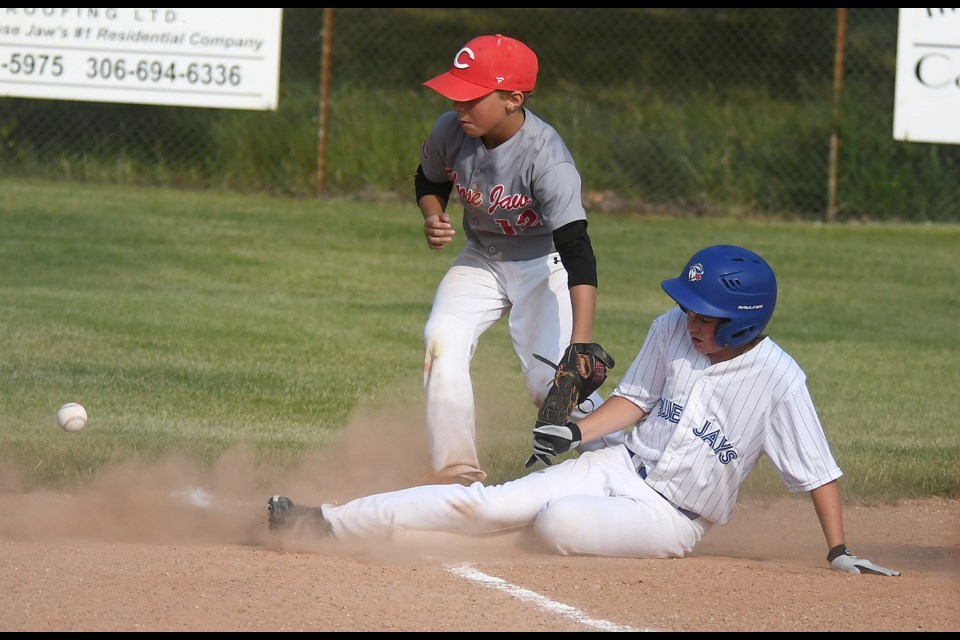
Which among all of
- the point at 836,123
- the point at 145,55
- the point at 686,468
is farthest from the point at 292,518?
the point at 836,123

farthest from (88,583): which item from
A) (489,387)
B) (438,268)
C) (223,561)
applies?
(438,268)

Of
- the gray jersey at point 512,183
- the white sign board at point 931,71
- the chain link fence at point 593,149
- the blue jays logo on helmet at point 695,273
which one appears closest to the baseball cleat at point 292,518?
the gray jersey at point 512,183

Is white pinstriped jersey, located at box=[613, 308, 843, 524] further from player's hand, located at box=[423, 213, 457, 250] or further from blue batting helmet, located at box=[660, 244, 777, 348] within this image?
player's hand, located at box=[423, 213, 457, 250]

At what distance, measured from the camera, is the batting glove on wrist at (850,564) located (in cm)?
441

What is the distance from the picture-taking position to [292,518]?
452 cm

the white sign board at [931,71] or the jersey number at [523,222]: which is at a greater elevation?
the white sign board at [931,71]

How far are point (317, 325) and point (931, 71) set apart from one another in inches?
315

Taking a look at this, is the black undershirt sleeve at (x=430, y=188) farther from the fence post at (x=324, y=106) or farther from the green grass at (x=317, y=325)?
the fence post at (x=324, y=106)

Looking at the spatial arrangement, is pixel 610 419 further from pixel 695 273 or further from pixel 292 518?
pixel 292 518

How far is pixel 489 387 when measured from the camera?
8.00m

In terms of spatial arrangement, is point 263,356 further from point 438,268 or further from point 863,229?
point 863,229

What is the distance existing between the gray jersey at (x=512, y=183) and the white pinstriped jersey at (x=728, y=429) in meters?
0.81

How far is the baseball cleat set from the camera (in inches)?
178

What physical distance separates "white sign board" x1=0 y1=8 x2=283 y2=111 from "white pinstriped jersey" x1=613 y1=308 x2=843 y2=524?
10.3 meters
